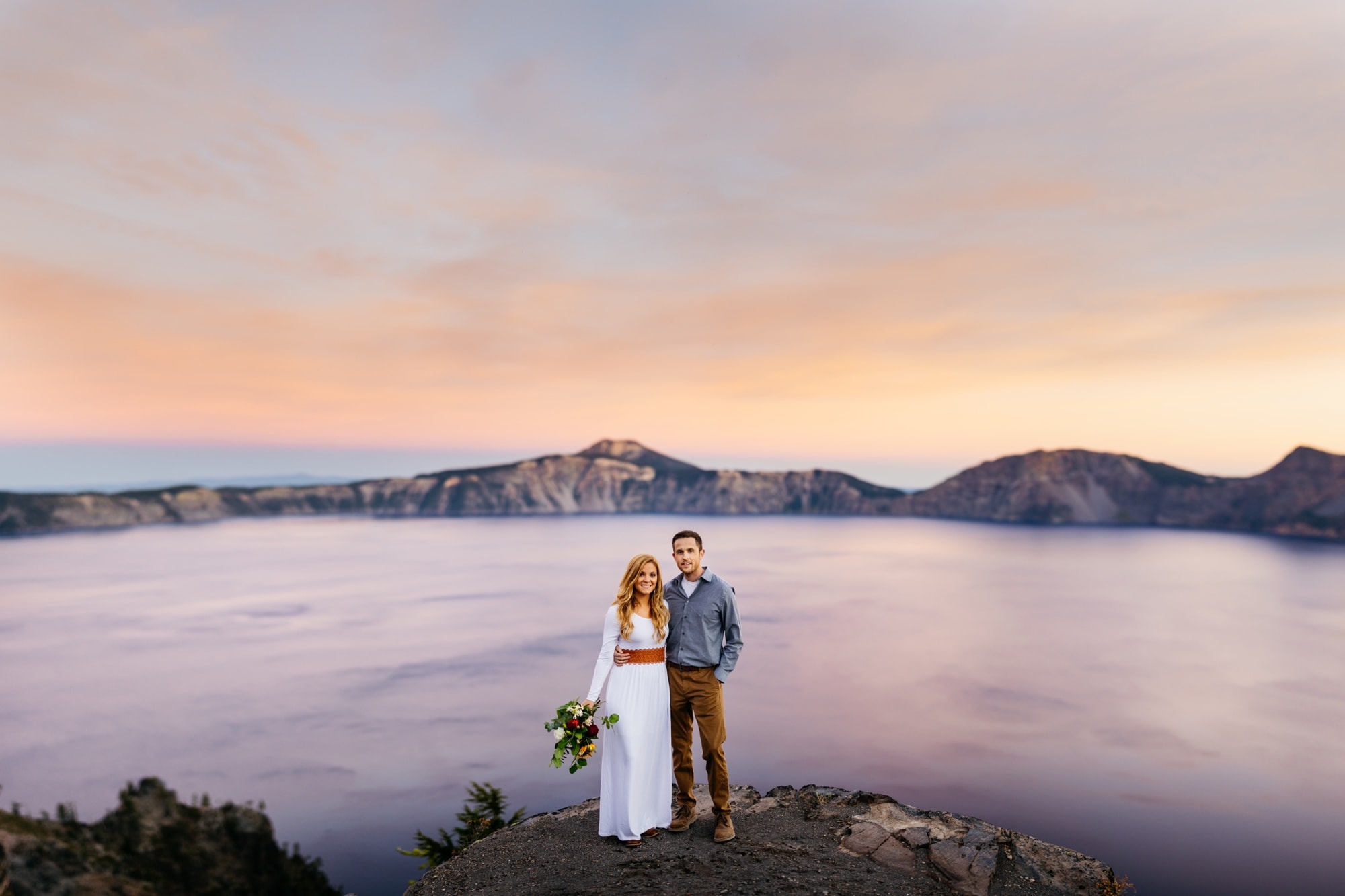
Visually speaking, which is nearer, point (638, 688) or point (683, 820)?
point (638, 688)

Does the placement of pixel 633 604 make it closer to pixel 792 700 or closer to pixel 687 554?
pixel 687 554

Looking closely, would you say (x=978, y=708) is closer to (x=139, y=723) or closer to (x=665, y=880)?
(x=665, y=880)

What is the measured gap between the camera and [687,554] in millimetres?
8734

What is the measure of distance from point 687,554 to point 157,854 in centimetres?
3968

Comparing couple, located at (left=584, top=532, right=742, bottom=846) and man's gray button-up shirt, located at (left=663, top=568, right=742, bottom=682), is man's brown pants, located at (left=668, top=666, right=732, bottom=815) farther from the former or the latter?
man's gray button-up shirt, located at (left=663, top=568, right=742, bottom=682)

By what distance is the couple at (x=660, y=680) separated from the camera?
8.75m

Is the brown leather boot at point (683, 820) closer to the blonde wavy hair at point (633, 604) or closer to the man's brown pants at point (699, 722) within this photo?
the man's brown pants at point (699, 722)

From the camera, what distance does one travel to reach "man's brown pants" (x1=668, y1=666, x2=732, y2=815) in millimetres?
9102

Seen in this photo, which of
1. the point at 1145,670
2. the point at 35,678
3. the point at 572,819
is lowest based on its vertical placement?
the point at 35,678

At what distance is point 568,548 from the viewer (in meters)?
173

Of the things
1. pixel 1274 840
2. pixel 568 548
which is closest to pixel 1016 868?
pixel 1274 840

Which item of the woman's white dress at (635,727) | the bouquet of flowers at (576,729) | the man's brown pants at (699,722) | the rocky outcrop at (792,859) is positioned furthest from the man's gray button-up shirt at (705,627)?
the rocky outcrop at (792,859)

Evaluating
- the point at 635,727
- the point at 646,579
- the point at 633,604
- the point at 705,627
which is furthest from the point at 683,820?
the point at 646,579

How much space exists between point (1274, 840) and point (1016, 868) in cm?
2930
